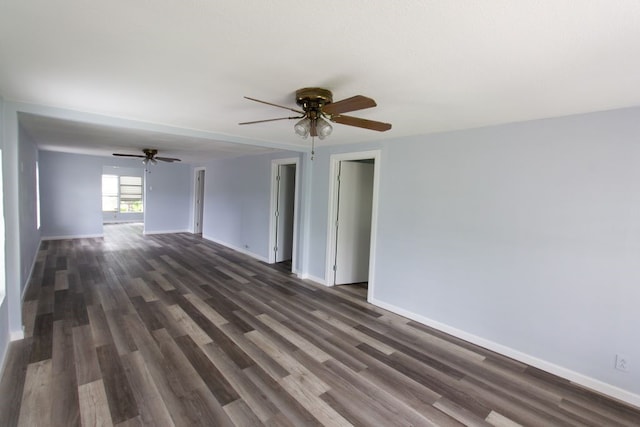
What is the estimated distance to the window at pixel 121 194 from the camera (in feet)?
34.5

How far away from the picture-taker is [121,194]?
35.5 feet

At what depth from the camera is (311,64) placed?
1664mm

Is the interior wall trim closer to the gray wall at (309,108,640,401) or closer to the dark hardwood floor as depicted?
the dark hardwood floor

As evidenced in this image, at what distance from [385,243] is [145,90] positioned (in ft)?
10.0

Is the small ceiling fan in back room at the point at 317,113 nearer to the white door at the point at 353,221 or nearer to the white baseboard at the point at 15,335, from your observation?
the white door at the point at 353,221

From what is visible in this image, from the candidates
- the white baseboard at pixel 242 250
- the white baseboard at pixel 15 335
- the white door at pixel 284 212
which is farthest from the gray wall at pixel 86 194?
the white baseboard at pixel 15 335

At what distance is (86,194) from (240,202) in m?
4.48

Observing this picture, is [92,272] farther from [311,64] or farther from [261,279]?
[311,64]

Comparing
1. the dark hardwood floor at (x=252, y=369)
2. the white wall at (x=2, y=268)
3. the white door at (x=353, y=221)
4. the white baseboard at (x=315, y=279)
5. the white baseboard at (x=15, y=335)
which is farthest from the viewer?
the white baseboard at (x=315, y=279)

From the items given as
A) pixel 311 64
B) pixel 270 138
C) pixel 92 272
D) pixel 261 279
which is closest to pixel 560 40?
pixel 311 64

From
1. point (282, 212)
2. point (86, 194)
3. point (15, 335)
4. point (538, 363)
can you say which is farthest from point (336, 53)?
point (86, 194)

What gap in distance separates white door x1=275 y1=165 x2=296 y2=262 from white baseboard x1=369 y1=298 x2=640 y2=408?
9.89 ft

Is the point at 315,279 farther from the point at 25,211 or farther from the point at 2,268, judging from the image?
the point at 25,211

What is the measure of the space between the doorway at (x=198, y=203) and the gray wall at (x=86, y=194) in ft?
1.61
